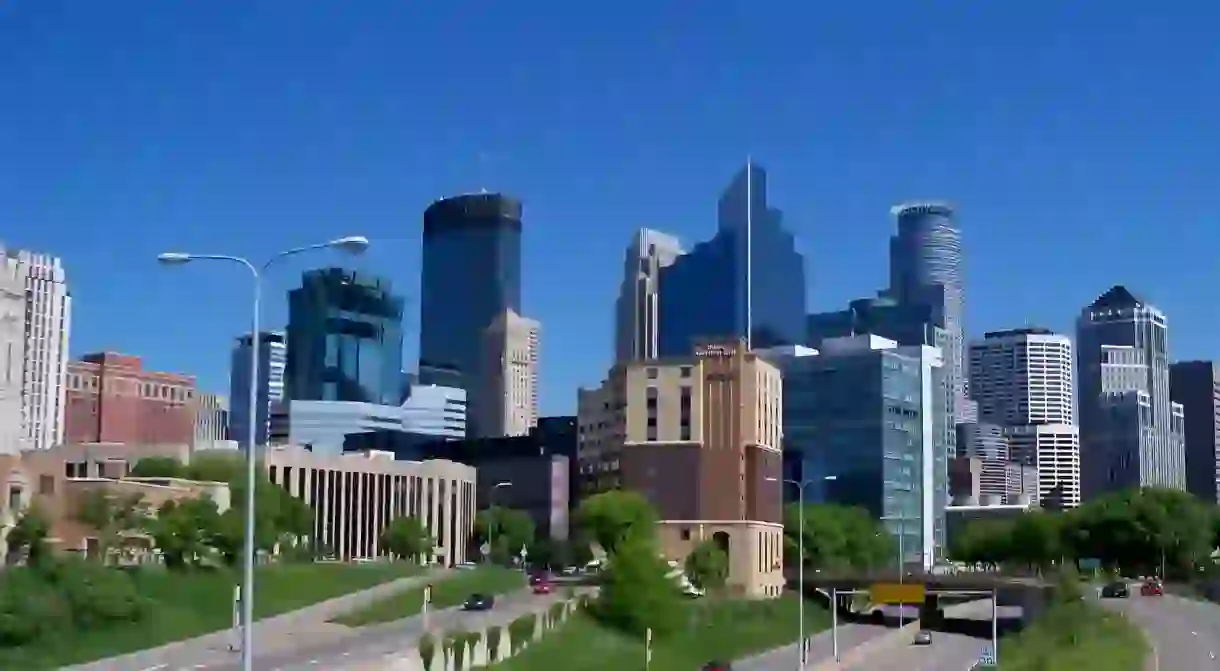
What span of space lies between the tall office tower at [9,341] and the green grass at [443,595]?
60.1m

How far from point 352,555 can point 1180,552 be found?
89223 millimetres

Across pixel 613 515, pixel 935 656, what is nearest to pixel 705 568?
pixel 613 515

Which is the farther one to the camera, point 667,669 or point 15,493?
point 15,493

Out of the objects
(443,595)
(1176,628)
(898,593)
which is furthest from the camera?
(898,593)

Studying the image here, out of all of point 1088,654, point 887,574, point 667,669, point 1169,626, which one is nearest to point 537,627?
point 667,669

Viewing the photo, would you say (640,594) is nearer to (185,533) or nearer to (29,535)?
(185,533)

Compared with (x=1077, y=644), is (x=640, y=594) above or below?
above

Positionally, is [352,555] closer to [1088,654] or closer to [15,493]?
[15,493]

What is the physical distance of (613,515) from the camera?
5861 inches

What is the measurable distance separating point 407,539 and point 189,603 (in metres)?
77.7

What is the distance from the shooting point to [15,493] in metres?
110

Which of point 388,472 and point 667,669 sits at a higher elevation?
point 388,472

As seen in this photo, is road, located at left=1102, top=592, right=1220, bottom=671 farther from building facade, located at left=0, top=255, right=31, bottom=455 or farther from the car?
building facade, located at left=0, top=255, right=31, bottom=455

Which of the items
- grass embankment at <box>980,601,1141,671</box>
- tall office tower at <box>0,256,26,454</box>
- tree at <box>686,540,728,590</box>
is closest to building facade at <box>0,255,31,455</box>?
tall office tower at <box>0,256,26,454</box>
